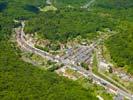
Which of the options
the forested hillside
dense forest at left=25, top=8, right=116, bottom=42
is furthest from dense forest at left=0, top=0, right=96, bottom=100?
dense forest at left=25, top=8, right=116, bottom=42

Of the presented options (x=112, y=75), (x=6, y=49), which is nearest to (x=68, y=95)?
(x=112, y=75)

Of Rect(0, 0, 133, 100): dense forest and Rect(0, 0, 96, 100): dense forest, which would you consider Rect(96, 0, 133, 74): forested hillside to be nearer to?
Rect(0, 0, 133, 100): dense forest

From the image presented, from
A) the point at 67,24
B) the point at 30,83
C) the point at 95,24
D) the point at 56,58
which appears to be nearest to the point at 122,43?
the point at 56,58

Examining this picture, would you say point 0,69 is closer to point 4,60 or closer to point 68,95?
point 4,60

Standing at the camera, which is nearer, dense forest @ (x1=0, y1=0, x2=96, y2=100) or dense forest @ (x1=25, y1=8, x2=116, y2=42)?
dense forest @ (x1=0, y1=0, x2=96, y2=100)

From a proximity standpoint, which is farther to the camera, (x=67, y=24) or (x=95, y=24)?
(x=95, y=24)

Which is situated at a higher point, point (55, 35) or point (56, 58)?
point (55, 35)

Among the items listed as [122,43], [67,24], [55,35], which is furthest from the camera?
[67,24]

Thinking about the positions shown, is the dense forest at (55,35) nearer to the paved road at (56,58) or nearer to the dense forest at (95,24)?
the dense forest at (95,24)

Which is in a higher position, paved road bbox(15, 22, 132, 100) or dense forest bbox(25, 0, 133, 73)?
dense forest bbox(25, 0, 133, 73)

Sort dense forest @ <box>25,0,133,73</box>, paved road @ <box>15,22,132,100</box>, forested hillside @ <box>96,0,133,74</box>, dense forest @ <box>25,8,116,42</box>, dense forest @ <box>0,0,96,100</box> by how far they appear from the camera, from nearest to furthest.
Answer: dense forest @ <box>0,0,96,100</box>, paved road @ <box>15,22,132,100</box>, forested hillside @ <box>96,0,133,74</box>, dense forest @ <box>25,0,133,73</box>, dense forest @ <box>25,8,116,42</box>

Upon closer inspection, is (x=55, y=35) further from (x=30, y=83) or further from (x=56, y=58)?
(x=30, y=83)
